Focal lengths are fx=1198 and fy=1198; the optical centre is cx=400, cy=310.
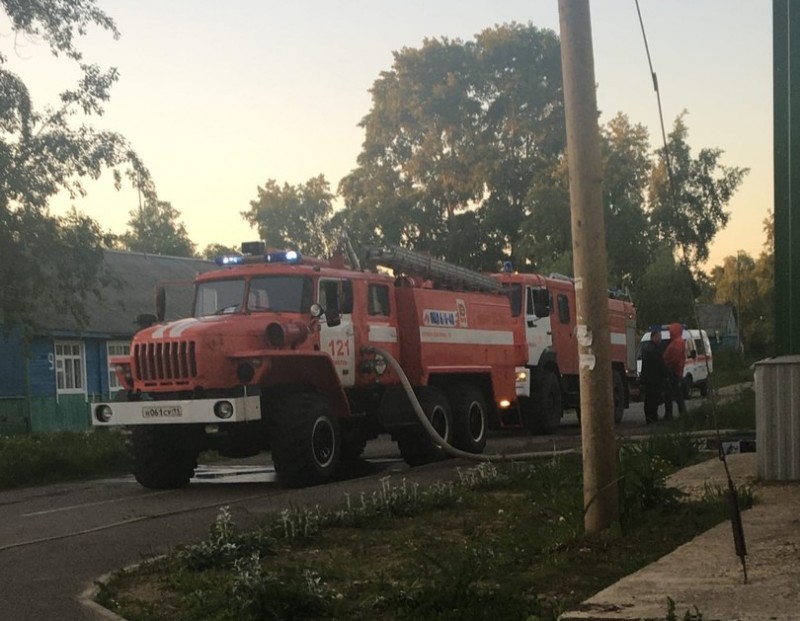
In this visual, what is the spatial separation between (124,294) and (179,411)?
2772cm

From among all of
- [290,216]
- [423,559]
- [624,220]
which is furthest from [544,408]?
[290,216]

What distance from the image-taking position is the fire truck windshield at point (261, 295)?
1524 cm

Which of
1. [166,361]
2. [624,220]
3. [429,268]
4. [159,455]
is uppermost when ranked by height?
[624,220]

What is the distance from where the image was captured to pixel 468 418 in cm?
1786

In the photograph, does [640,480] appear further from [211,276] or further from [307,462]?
[211,276]

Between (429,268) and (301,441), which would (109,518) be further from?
(429,268)

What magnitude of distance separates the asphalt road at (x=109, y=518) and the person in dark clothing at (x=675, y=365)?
3.95 m

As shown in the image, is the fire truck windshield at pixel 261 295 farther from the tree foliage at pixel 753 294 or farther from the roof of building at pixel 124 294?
the roof of building at pixel 124 294

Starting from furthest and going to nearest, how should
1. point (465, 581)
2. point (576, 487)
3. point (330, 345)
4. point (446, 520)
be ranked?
point (330, 345) → point (576, 487) → point (446, 520) → point (465, 581)

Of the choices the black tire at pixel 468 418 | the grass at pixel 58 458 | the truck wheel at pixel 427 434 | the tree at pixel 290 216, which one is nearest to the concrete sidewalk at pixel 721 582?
the truck wheel at pixel 427 434

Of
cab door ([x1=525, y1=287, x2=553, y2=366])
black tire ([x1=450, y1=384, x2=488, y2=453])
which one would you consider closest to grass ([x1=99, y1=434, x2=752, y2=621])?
black tire ([x1=450, y1=384, x2=488, y2=453])

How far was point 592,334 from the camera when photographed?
8562mm

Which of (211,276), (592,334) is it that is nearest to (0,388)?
(211,276)

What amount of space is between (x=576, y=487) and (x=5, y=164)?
19204 mm
